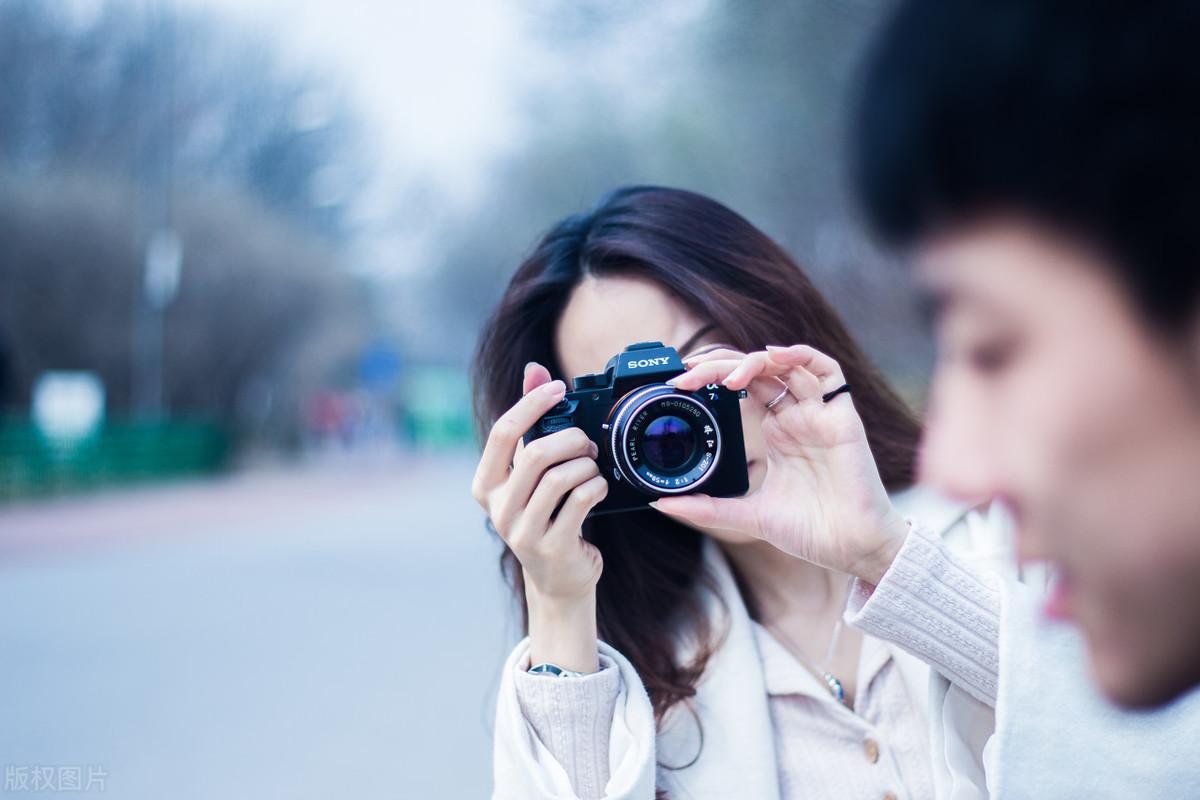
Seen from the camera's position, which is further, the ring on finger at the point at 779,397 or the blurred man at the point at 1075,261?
the ring on finger at the point at 779,397

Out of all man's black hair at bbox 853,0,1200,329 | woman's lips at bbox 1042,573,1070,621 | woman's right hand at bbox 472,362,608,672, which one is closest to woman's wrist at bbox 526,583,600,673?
woman's right hand at bbox 472,362,608,672

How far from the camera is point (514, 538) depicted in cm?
168

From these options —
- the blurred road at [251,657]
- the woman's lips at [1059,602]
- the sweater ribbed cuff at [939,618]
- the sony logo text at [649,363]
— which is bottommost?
the blurred road at [251,657]

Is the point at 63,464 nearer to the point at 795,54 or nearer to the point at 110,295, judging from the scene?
the point at 110,295

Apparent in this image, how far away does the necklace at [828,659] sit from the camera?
6.03 ft

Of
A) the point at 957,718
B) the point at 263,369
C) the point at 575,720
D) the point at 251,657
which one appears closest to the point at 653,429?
the point at 575,720

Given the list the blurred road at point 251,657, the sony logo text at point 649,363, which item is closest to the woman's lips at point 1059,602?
the sony logo text at point 649,363

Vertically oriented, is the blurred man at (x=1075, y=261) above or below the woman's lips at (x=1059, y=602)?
above

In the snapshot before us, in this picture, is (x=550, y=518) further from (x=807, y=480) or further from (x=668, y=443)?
(x=807, y=480)

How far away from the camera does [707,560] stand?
6.64 feet

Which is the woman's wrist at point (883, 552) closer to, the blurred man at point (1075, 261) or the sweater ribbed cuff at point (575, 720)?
the sweater ribbed cuff at point (575, 720)

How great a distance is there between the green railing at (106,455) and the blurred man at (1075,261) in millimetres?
14156

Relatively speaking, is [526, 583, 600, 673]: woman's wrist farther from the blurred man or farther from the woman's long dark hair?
the blurred man

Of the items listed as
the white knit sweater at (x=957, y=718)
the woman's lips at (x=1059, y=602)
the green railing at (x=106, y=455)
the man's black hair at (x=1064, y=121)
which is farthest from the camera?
the green railing at (x=106, y=455)
